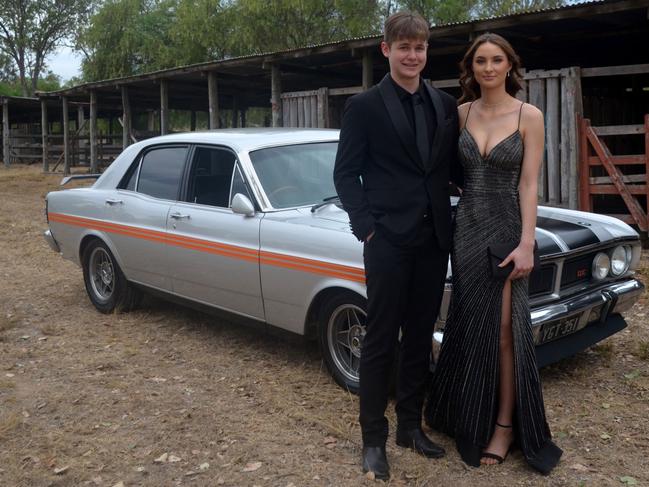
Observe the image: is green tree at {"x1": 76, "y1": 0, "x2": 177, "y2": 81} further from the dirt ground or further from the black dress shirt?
the black dress shirt

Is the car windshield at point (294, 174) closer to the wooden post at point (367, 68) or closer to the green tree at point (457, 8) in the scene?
the wooden post at point (367, 68)

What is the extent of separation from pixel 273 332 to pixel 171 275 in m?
1.15

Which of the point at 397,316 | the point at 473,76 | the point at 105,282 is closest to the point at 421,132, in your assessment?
the point at 473,76

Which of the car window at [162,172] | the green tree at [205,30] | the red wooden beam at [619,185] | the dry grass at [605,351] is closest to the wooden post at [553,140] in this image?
the red wooden beam at [619,185]

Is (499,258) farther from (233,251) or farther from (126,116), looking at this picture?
(126,116)

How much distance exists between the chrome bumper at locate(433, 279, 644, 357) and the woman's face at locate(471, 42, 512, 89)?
102 centimetres

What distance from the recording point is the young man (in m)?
3.21

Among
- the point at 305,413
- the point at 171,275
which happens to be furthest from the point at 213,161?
the point at 305,413

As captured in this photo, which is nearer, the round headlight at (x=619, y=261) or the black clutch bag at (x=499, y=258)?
the black clutch bag at (x=499, y=258)

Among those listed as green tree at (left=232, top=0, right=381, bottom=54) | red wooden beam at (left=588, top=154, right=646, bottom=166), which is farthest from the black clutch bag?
green tree at (left=232, top=0, right=381, bottom=54)

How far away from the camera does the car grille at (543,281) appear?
401 cm

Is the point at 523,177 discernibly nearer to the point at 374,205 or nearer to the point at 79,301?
the point at 374,205

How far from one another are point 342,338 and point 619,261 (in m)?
1.80

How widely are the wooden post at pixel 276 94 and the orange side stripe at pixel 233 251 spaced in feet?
23.5
